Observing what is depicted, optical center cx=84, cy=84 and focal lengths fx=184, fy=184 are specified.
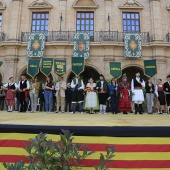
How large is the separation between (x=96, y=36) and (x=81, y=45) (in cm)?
179

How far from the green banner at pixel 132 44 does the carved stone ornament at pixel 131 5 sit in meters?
3.08

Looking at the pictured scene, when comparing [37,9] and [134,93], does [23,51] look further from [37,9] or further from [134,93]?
[134,93]

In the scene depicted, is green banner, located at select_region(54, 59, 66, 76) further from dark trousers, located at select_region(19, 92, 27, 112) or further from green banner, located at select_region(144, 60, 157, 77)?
green banner, located at select_region(144, 60, 157, 77)

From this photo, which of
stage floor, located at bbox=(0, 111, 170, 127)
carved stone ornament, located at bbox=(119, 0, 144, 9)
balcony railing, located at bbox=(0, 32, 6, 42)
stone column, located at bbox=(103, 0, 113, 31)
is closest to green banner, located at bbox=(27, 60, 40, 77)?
balcony railing, located at bbox=(0, 32, 6, 42)

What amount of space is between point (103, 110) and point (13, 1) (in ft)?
47.3

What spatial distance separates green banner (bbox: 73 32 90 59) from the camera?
1577 cm

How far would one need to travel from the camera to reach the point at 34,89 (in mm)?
9508

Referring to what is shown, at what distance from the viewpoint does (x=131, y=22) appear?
56.5 feet

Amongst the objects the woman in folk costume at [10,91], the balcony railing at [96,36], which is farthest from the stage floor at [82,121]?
the balcony railing at [96,36]

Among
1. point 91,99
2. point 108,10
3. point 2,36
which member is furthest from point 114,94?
point 2,36

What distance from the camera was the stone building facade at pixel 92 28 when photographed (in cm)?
1603

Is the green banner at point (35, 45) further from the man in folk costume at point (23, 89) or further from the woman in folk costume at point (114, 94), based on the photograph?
the woman in folk costume at point (114, 94)

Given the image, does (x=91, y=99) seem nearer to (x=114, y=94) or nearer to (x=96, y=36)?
(x=114, y=94)

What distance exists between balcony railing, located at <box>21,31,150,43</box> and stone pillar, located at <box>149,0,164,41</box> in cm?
62
